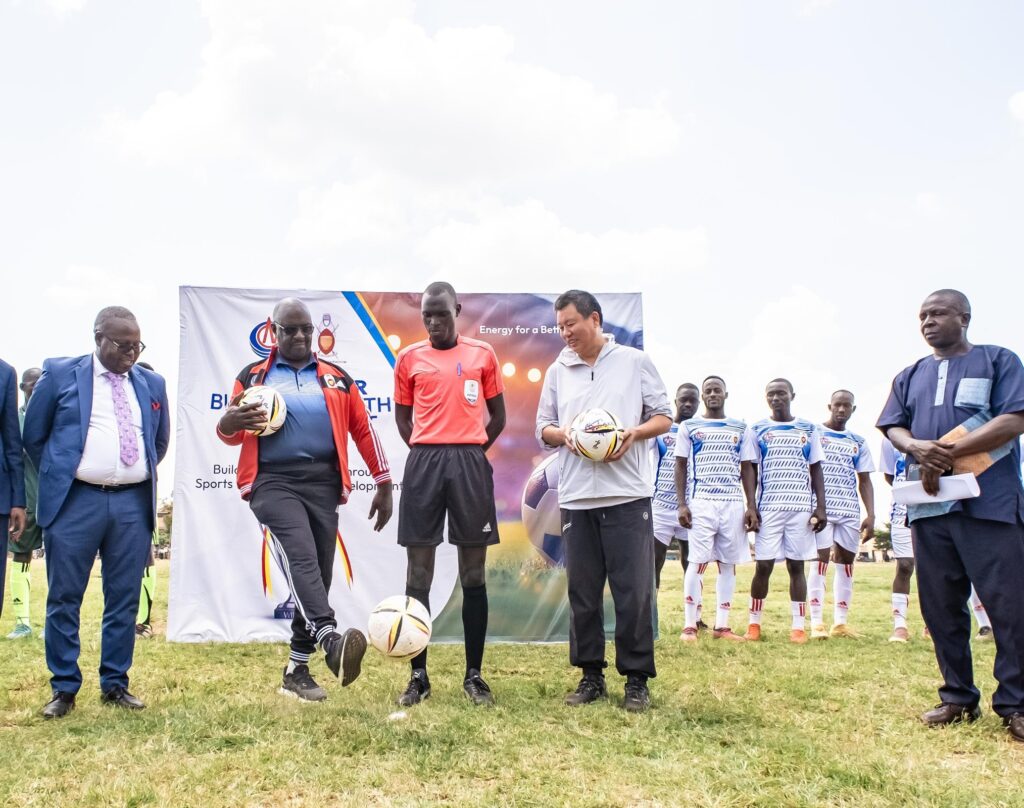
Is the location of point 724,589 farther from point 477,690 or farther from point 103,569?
point 103,569

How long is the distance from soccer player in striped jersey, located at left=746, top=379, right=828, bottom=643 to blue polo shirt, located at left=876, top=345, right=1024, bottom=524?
171 inches

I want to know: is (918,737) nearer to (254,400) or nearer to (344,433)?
(344,433)

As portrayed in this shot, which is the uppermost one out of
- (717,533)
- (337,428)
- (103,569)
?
(337,428)

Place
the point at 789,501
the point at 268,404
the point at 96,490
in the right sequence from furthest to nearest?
the point at 789,501 < the point at 96,490 < the point at 268,404

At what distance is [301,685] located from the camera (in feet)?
18.5

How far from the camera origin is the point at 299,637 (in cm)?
571

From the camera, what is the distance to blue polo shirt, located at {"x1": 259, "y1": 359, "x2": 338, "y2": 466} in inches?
219

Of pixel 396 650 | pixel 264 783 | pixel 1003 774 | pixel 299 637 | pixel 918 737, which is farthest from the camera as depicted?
pixel 299 637

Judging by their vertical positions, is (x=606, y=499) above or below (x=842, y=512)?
above

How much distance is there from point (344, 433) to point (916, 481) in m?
3.61

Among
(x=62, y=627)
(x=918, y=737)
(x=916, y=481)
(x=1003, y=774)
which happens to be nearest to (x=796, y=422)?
(x=916, y=481)

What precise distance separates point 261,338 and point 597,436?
505 cm

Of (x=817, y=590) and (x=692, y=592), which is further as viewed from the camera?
(x=817, y=590)

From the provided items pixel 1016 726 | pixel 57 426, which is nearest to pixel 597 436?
pixel 1016 726
